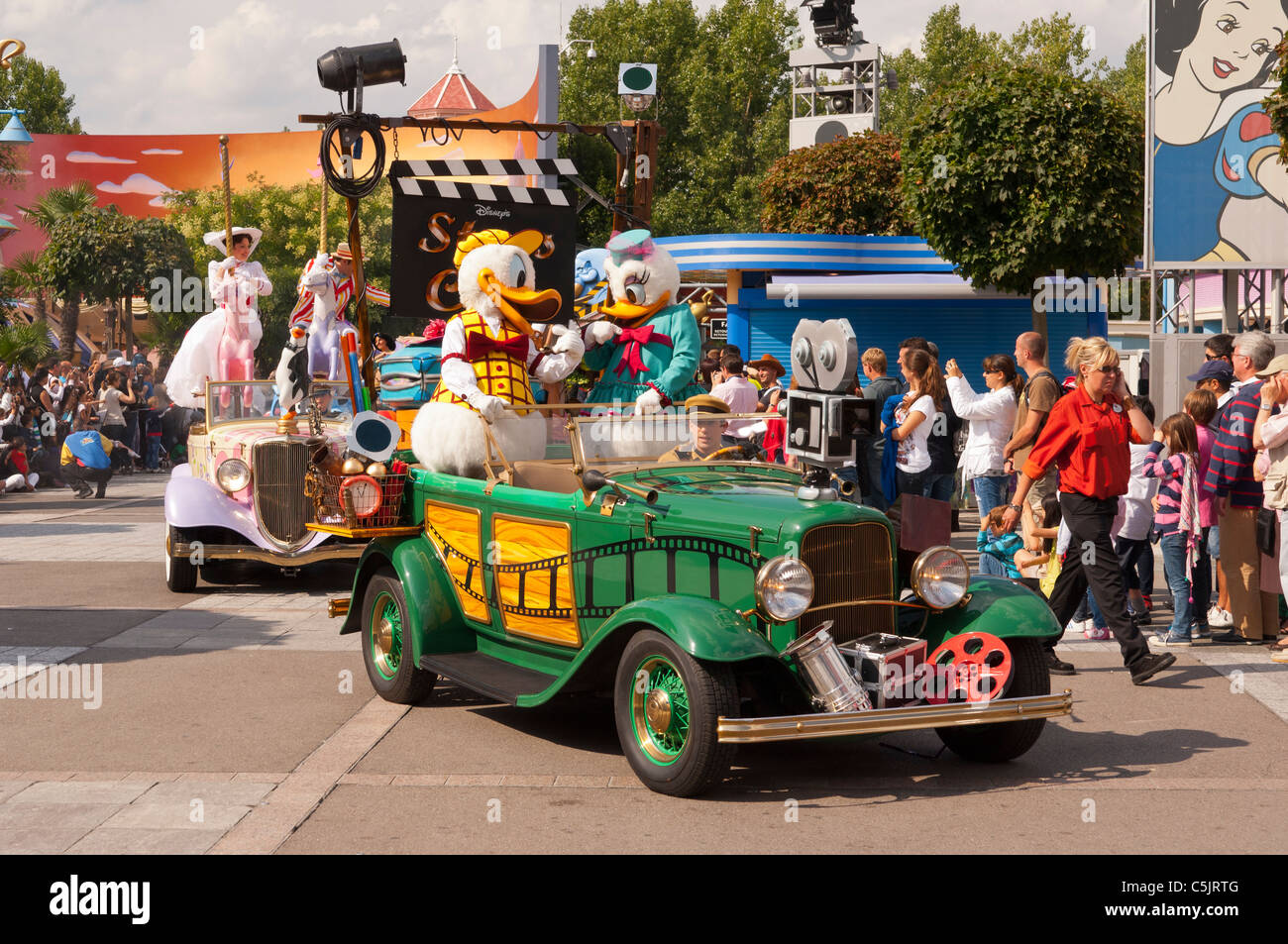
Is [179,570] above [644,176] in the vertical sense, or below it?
below

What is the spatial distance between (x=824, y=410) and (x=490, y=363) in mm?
2250

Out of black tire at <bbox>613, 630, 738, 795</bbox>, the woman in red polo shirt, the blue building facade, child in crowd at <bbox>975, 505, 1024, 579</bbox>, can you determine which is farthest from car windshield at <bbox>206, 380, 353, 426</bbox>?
the blue building facade

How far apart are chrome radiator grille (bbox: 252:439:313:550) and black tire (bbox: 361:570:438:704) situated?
3.19 meters

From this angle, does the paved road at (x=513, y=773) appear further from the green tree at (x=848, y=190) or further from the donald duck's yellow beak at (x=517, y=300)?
the green tree at (x=848, y=190)

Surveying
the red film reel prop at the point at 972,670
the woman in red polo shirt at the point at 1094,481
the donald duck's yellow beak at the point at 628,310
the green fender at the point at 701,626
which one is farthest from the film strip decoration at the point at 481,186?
the red film reel prop at the point at 972,670

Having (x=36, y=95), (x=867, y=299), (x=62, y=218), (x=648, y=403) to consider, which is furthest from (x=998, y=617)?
(x=36, y=95)

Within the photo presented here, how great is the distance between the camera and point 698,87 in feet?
198

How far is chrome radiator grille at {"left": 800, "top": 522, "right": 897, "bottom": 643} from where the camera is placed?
19.0 ft

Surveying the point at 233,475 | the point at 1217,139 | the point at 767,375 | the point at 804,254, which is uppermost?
the point at 1217,139

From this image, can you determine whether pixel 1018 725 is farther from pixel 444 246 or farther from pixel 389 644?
pixel 444 246

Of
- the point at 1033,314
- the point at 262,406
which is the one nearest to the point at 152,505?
the point at 262,406

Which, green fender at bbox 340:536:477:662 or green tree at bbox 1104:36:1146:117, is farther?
green tree at bbox 1104:36:1146:117

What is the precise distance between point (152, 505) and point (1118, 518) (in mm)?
13275

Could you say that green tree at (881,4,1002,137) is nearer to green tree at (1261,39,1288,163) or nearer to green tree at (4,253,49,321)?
green tree at (4,253,49,321)
